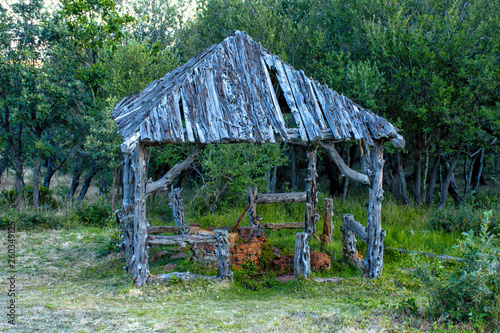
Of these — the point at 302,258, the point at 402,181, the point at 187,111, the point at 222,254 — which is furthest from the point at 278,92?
the point at 402,181

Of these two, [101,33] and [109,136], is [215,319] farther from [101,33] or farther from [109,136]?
[101,33]

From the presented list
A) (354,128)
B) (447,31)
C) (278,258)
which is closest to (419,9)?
(447,31)

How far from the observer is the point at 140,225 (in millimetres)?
7227

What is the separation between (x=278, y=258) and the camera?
347 inches

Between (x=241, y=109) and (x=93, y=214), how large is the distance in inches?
352

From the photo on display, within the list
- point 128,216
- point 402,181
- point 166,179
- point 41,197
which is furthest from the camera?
point 41,197

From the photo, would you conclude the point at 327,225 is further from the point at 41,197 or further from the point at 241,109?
the point at 41,197

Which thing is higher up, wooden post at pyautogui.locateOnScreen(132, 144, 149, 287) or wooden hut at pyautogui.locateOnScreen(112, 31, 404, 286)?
wooden hut at pyautogui.locateOnScreen(112, 31, 404, 286)

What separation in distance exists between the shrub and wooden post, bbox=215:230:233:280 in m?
3.22

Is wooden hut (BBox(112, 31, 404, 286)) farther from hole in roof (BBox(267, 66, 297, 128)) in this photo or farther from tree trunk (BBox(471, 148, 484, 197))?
tree trunk (BBox(471, 148, 484, 197))

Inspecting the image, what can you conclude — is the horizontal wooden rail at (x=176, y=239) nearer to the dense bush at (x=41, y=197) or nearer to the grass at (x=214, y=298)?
the grass at (x=214, y=298)

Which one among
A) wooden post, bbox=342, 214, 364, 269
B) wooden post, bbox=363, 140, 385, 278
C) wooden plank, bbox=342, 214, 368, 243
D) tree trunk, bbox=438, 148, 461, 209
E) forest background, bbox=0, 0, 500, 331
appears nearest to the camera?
forest background, bbox=0, 0, 500, 331

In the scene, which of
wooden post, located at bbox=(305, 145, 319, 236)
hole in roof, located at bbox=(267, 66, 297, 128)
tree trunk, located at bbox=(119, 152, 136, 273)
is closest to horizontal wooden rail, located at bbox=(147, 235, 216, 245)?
tree trunk, located at bbox=(119, 152, 136, 273)

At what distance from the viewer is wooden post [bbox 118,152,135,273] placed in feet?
27.3
